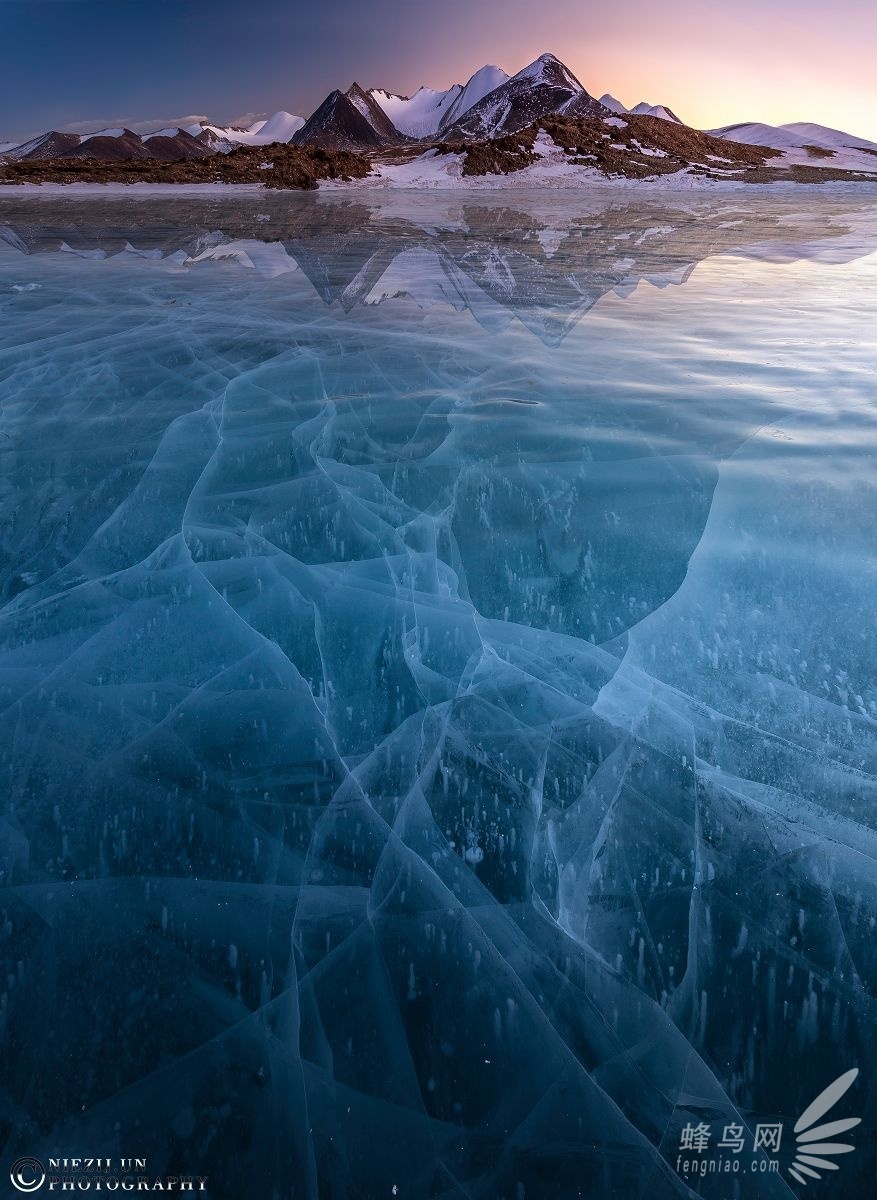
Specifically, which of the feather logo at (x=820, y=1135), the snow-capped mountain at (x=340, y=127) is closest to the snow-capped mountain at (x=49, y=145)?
the snow-capped mountain at (x=340, y=127)

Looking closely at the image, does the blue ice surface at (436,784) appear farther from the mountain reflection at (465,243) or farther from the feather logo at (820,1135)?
the mountain reflection at (465,243)

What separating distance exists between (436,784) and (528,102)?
536 ft

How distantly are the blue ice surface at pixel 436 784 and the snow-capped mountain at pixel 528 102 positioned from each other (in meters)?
113

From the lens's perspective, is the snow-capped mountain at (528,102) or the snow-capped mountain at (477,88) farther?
the snow-capped mountain at (477,88)

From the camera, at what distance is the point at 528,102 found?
13025 cm

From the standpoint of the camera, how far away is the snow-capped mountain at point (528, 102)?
380 feet

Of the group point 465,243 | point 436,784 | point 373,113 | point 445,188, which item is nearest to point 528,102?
point 373,113

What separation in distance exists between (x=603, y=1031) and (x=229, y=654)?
1425 mm

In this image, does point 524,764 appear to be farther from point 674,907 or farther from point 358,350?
point 358,350

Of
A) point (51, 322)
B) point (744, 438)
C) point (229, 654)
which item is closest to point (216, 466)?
point (229, 654)

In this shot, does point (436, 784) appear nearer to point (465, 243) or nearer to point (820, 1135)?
point (820, 1135)

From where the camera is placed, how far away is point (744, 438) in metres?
3.31

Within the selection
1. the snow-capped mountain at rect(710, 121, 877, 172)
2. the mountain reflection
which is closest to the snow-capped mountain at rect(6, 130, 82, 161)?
the snow-capped mountain at rect(710, 121, 877, 172)

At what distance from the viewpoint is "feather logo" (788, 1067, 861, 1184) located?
3.57 feet
